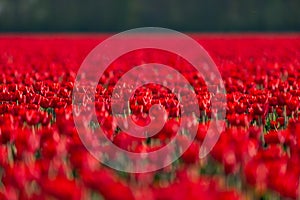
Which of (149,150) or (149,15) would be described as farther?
(149,15)

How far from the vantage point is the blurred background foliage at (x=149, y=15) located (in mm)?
41875

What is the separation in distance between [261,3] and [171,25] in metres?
6.39

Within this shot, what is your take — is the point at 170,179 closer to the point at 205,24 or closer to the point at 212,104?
the point at 212,104

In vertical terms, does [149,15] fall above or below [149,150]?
above

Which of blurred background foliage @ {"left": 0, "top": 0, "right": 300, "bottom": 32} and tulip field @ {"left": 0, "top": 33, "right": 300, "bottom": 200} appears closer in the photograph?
tulip field @ {"left": 0, "top": 33, "right": 300, "bottom": 200}

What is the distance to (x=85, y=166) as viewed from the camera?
9.11 feet

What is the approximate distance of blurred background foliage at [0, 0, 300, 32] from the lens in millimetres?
41875

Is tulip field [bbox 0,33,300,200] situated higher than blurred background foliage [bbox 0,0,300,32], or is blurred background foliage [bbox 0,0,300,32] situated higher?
blurred background foliage [bbox 0,0,300,32]

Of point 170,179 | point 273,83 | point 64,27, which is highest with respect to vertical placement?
point 64,27

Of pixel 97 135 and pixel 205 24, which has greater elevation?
pixel 205 24

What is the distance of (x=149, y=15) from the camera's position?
43688 mm

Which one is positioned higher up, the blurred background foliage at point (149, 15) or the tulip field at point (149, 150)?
the blurred background foliage at point (149, 15)

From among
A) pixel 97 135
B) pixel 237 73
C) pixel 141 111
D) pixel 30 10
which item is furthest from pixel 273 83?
pixel 30 10

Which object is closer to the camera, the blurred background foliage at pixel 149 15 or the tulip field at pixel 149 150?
the tulip field at pixel 149 150
